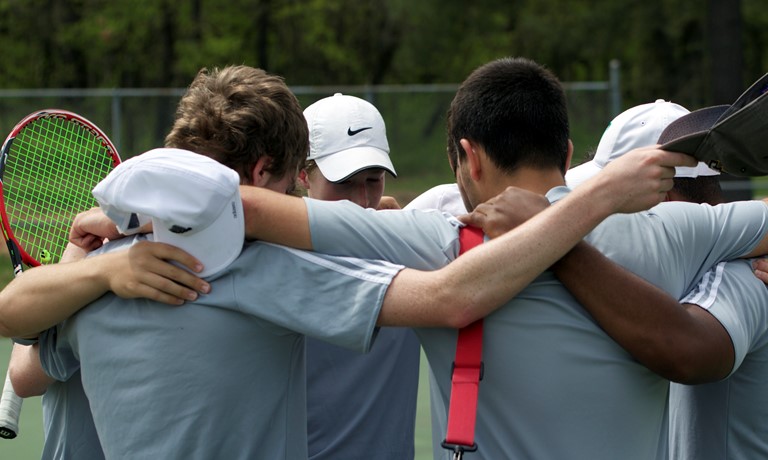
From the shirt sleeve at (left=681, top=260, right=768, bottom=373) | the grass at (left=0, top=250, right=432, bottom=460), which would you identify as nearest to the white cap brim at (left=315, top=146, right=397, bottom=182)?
the shirt sleeve at (left=681, top=260, right=768, bottom=373)

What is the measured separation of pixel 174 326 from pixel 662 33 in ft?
106

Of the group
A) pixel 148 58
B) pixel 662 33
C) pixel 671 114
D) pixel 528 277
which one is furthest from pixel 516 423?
pixel 662 33

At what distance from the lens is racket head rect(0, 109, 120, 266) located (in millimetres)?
3305

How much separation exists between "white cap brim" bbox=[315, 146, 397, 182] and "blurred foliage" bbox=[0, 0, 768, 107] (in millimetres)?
25981

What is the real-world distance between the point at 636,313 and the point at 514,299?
28 centimetres

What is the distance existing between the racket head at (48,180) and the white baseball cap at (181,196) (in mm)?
1002

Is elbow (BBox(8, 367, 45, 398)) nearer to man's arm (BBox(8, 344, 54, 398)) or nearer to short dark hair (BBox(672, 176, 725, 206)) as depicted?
man's arm (BBox(8, 344, 54, 398))

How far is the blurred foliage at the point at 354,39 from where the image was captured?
29.4 meters

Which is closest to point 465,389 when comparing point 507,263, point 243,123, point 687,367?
point 507,263

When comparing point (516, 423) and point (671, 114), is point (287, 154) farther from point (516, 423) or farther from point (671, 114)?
point (671, 114)

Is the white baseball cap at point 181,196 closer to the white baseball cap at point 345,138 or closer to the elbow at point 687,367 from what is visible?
the elbow at point 687,367

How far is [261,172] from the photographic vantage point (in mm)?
2658

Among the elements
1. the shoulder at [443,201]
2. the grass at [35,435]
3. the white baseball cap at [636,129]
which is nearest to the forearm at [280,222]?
the white baseball cap at [636,129]

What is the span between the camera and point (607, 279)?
7.58 ft
